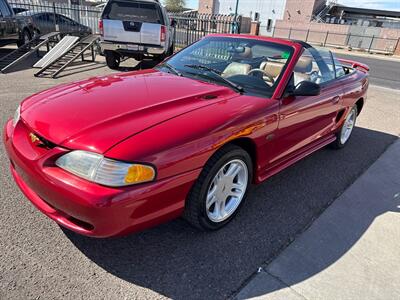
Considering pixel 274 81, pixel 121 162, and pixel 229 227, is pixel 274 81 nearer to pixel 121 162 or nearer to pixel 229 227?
pixel 229 227

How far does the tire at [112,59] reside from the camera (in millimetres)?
8969

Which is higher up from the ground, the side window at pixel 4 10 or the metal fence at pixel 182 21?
the side window at pixel 4 10

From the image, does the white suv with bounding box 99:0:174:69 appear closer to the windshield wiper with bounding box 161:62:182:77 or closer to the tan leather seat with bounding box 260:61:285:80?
the windshield wiper with bounding box 161:62:182:77

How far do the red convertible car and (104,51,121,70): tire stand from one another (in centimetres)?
585

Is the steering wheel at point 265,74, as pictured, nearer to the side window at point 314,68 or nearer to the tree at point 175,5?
the side window at point 314,68

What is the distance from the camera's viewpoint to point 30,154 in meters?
2.19

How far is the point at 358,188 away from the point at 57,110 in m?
3.20

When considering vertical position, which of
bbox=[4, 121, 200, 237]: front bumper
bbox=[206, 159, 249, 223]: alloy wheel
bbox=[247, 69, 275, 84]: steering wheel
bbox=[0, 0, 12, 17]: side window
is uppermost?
bbox=[247, 69, 275, 84]: steering wheel

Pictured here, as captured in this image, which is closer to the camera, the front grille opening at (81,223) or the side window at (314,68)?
the front grille opening at (81,223)

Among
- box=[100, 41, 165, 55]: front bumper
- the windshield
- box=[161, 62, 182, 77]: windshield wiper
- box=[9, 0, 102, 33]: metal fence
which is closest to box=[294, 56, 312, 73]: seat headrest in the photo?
the windshield

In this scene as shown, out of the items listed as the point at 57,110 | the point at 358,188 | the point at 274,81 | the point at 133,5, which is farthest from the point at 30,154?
the point at 133,5

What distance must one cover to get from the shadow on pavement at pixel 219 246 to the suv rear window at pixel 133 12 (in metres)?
7.06

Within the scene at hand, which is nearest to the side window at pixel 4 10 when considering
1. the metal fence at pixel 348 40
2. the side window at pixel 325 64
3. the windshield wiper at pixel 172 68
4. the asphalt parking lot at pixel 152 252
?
the asphalt parking lot at pixel 152 252

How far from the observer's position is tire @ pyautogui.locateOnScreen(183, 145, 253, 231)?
2373 millimetres
